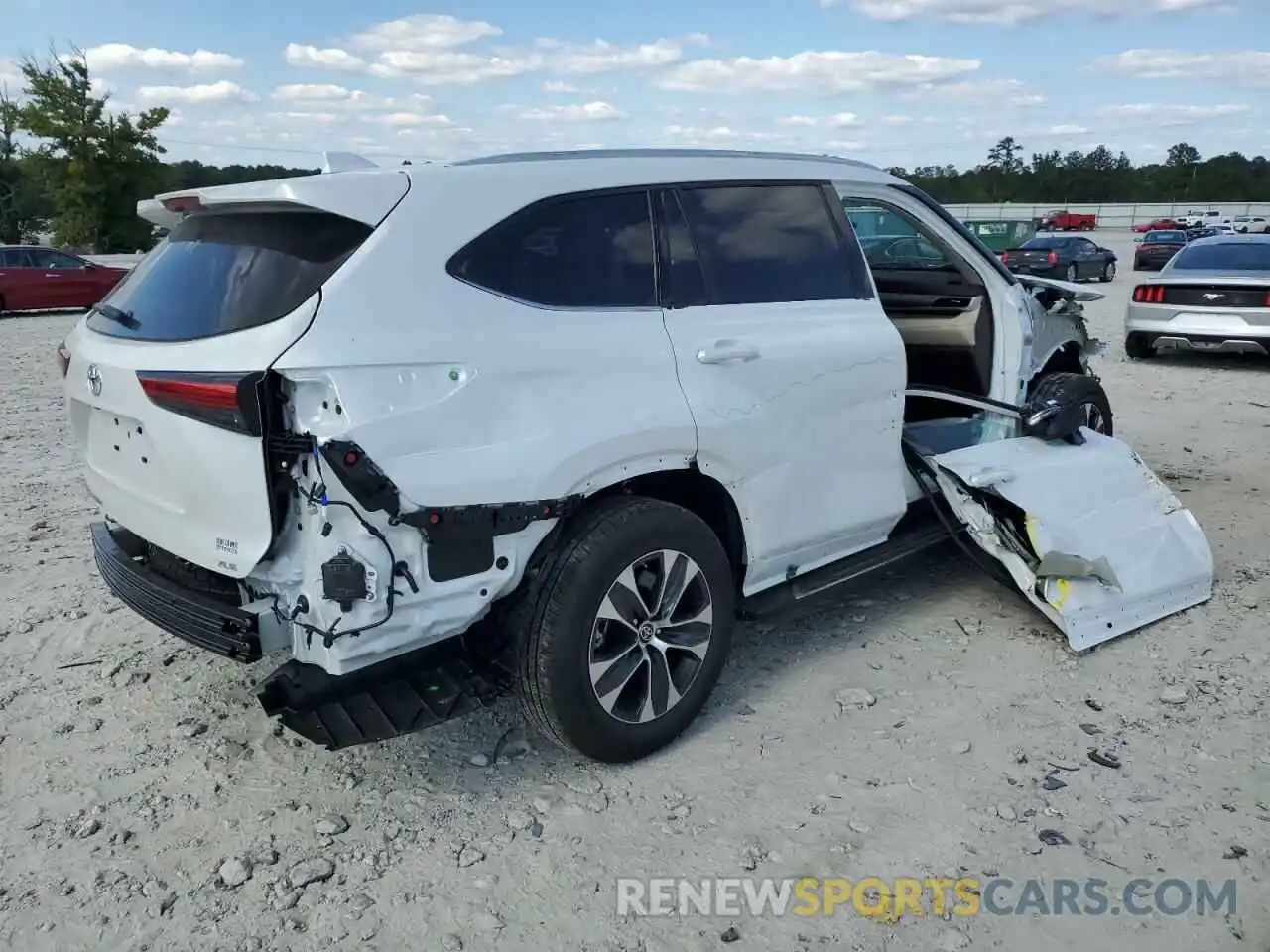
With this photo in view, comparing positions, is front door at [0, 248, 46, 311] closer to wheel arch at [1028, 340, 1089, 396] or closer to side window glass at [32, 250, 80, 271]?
side window glass at [32, 250, 80, 271]

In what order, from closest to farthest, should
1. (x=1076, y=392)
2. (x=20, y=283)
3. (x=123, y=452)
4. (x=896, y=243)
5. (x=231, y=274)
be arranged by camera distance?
(x=231, y=274) → (x=123, y=452) → (x=1076, y=392) → (x=896, y=243) → (x=20, y=283)

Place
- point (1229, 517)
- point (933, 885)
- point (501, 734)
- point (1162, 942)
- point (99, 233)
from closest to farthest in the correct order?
point (1162, 942)
point (933, 885)
point (501, 734)
point (1229, 517)
point (99, 233)

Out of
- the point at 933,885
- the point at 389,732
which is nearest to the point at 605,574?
the point at 389,732

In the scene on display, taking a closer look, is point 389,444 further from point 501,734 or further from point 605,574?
point 501,734

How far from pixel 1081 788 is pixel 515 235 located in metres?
2.55

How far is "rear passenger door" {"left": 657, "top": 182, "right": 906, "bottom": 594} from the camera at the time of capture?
3559 mm

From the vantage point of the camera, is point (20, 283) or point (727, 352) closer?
point (727, 352)

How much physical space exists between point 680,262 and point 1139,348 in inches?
418

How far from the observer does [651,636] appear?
342 cm

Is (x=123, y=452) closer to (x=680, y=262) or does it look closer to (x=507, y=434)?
(x=507, y=434)

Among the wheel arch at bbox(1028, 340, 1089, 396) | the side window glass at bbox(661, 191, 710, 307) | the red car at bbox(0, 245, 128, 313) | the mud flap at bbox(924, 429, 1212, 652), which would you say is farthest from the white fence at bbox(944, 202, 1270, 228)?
the side window glass at bbox(661, 191, 710, 307)

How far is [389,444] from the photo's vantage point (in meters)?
2.75

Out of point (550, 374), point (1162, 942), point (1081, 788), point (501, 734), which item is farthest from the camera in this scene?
point (501, 734)

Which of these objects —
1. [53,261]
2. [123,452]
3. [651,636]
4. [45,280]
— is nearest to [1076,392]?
[651,636]
